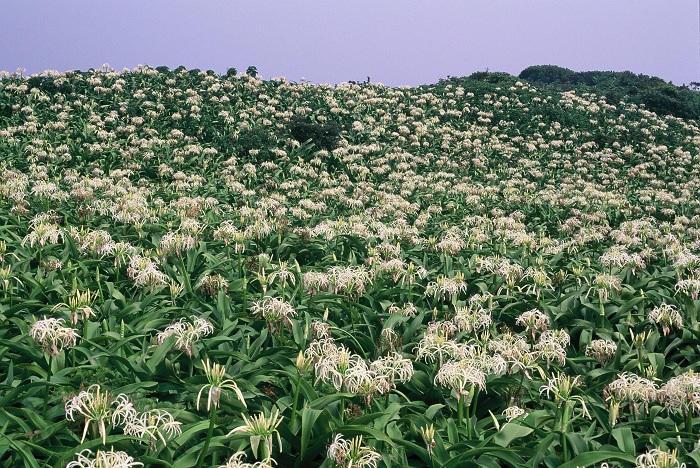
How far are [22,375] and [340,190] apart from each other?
34.7ft

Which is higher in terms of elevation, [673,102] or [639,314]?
[673,102]

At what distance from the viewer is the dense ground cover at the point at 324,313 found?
12.1 ft

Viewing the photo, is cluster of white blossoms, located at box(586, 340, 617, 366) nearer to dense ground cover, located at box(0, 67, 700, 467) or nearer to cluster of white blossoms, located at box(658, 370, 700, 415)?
dense ground cover, located at box(0, 67, 700, 467)

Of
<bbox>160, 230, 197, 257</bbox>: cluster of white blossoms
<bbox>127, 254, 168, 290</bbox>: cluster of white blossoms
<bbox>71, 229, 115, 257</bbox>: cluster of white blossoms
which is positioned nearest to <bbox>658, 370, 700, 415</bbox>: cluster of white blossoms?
<bbox>127, 254, 168, 290</bbox>: cluster of white blossoms

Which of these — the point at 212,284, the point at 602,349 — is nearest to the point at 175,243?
the point at 212,284

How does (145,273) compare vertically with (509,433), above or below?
above

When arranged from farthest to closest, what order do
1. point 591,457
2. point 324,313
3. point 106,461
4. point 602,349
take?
point 324,313 → point 602,349 → point 591,457 → point 106,461

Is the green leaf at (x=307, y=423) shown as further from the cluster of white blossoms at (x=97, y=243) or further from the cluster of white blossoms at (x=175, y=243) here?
the cluster of white blossoms at (x=97, y=243)

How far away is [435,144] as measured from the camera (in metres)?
24.8

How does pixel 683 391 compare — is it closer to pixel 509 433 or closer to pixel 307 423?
pixel 509 433

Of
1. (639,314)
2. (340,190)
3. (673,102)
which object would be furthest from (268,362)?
(673,102)

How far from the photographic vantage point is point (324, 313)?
570cm

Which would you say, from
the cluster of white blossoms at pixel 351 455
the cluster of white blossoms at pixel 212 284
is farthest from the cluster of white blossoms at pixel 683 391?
the cluster of white blossoms at pixel 212 284

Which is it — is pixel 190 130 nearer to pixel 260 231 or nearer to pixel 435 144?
pixel 435 144
